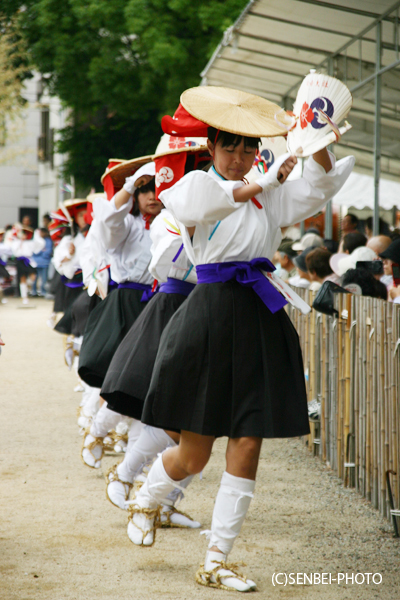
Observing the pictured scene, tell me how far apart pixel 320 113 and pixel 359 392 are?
2.01 metres

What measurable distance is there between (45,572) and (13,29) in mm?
17878

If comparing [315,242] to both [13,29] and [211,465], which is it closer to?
[211,465]

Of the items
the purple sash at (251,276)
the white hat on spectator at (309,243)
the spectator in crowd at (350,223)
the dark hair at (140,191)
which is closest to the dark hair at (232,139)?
the purple sash at (251,276)

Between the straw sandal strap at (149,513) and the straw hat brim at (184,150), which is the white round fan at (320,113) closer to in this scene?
the straw hat brim at (184,150)

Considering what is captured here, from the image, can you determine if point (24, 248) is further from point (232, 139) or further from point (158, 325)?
point (232, 139)

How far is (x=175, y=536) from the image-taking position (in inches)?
148

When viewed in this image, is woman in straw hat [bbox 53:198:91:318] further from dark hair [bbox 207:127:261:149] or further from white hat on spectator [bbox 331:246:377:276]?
dark hair [bbox 207:127:261:149]

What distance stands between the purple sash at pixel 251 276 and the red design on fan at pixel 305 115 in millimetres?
547

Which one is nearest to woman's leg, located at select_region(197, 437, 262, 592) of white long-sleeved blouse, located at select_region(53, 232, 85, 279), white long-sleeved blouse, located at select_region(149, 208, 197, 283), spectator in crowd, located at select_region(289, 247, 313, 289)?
white long-sleeved blouse, located at select_region(149, 208, 197, 283)

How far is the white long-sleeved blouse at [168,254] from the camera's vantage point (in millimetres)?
3639

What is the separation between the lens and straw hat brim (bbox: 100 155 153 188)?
14.3ft

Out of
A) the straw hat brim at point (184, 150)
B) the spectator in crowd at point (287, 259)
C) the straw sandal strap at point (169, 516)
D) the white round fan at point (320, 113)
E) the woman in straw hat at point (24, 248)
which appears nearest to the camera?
the white round fan at point (320, 113)

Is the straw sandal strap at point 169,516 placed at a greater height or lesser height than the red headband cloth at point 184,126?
lesser

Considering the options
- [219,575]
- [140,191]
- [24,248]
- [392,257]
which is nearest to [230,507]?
[219,575]
